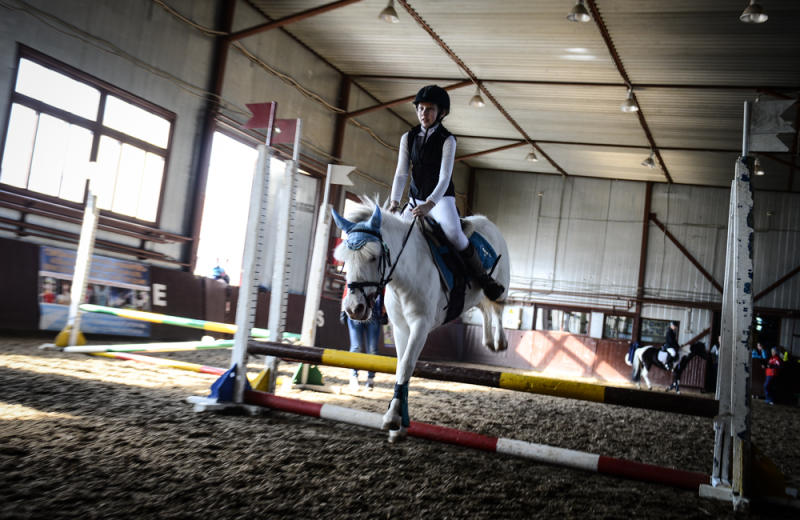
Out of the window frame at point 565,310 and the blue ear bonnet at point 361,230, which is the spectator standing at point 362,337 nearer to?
the blue ear bonnet at point 361,230

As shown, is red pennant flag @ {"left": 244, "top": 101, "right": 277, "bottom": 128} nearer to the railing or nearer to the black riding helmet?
the black riding helmet

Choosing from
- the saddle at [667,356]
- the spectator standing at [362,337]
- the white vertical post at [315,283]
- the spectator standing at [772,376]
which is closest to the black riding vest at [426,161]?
the white vertical post at [315,283]

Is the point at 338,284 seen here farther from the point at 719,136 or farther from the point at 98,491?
the point at 98,491

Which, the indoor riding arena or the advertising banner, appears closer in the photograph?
the indoor riding arena

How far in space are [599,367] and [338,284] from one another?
818cm

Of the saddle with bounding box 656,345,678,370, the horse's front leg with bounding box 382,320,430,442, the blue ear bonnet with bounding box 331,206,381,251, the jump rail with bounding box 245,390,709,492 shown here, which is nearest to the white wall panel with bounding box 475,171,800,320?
the saddle with bounding box 656,345,678,370

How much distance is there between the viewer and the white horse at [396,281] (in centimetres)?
343

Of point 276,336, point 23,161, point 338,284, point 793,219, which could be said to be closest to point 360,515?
point 276,336

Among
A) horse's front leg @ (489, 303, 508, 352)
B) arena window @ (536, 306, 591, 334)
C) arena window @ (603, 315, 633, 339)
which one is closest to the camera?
horse's front leg @ (489, 303, 508, 352)

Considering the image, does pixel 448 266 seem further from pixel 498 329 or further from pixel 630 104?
pixel 630 104

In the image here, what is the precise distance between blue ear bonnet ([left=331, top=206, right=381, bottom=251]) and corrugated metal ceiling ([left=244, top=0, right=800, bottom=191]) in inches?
332

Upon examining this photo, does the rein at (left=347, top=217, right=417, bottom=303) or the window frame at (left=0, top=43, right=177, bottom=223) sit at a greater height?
the window frame at (left=0, top=43, right=177, bottom=223)

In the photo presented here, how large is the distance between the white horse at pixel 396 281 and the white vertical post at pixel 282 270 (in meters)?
1.02

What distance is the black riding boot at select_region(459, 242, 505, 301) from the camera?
461 centimetres
